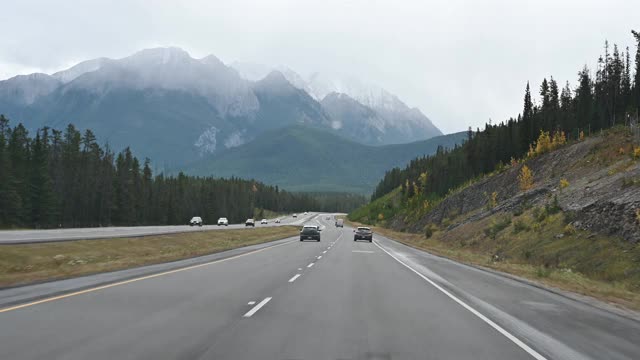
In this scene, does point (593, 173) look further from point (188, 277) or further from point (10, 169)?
point (10, 169)

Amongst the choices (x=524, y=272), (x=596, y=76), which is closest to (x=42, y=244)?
(x=524, y=272)

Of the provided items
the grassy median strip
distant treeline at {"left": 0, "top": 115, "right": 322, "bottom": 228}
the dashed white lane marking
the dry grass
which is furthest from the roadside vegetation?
distant treeline at {"left": 0, "top": 115, "right": 322, "bottom": 228}

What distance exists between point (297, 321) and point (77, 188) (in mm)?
99127

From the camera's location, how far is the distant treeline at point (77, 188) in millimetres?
82438

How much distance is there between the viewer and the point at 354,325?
991 cm

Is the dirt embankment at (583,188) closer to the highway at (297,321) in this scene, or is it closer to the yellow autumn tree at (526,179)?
the yellow autumn tree at (526,179)

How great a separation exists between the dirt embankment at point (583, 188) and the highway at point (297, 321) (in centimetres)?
1430

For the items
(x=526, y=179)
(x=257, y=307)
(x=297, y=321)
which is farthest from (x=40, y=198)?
(x=297, y=321)

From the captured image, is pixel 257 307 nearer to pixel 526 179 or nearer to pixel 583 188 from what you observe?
pixel 583 188

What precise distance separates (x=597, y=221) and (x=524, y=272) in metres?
9.32

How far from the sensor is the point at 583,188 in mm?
39812

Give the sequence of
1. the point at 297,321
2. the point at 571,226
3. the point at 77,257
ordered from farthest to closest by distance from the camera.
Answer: the point at 571,226 < the point at 77,257 < the point at 297,321

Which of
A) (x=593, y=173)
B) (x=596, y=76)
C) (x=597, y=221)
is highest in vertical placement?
(x=596, y=76)

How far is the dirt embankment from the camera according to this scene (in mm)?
28641
